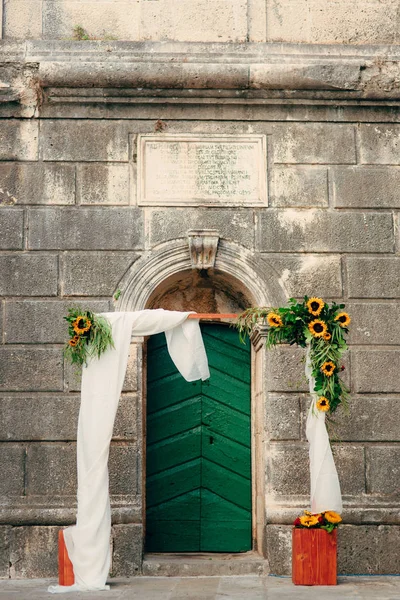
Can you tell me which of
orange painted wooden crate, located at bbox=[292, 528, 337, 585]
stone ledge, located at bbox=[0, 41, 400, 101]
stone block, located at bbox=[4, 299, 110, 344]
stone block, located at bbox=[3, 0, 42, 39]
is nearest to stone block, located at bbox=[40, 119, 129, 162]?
stone ledge, located at bbox=[0, 41, 400, 101]

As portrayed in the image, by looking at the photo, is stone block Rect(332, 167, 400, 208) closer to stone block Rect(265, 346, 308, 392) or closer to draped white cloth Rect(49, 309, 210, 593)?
stone block Rect(265, 346, 308, 392)

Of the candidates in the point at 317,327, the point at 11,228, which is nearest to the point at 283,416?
the point at 317,327

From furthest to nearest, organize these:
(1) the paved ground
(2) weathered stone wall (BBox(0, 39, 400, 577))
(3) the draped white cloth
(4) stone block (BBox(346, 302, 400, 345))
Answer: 1. (4) stone block (BBox(346, 302, 400, 345))
2. (2) weathered stone wall (BBox(0, 39, 400, 577))
3. (3) the draped white cloth
4. (1) the paved ground

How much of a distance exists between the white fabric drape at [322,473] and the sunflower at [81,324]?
2066 mm

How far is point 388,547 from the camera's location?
8.54m

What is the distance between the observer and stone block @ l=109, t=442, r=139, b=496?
28.2ft

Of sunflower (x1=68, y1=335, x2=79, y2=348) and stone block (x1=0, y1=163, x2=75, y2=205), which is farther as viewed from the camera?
stone block (x1=0, y1=163, x2=75, y2=205)

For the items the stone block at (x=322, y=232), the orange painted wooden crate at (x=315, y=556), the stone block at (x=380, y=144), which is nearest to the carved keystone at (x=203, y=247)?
the stone block at (x=322, y=232)

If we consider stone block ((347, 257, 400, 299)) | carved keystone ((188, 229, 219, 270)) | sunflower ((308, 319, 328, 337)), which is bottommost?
sunflower ((308, 319, 328, 337))

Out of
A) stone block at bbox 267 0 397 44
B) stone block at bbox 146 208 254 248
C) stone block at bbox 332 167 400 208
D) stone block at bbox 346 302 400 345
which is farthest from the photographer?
stone block at bbox 267 0 397 44

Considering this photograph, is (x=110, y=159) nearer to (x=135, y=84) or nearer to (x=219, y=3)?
(x=135, y=84)

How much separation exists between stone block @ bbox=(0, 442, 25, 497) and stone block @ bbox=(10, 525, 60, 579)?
0.36 meters

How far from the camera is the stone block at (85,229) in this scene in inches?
354

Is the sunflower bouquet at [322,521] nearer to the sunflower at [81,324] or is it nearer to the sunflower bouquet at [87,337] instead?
the sunflower bouquet at [87,337]
